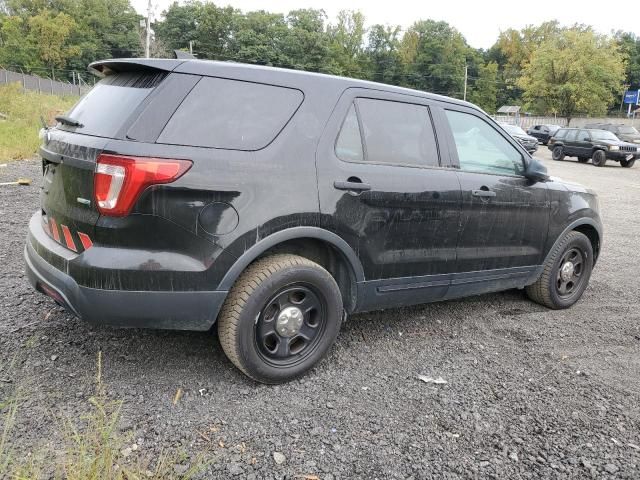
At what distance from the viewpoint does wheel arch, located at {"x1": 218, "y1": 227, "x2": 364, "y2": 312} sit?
9.39ft

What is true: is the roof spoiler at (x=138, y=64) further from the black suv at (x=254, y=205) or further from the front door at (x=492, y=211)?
the front door at (x=492, y=211)

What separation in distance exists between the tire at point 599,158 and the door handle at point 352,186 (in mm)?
22867

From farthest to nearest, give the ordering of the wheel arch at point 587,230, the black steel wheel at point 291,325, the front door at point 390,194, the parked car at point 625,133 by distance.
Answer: the parked car at point 625,133
the wheel arch at point 587,230
the front door at point 390,194
the black steel wheel at point 291,325

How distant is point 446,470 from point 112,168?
2.13 m

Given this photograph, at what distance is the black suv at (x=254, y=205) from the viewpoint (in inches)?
106

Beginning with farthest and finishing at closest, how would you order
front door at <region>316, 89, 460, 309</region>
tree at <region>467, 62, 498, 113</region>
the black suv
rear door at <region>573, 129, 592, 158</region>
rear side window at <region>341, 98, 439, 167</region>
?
tree at <region>467, 62, 498, 113</region>, rear door at <region>573, 129, 592, 158</region>, rear side window at <region>341, 98, 439, 167</region>, front door at <region>316, 89, 460, 309</region>, the black suv

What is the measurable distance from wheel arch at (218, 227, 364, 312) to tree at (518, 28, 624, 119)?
2207 inches

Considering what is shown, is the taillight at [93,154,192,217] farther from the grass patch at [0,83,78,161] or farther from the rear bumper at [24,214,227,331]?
the grass patch at [0,83,78,161]

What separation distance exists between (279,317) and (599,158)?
926 inches

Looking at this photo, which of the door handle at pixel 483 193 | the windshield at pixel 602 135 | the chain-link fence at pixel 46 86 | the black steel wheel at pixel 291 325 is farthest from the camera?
the chain-link fence at pixel 46 86

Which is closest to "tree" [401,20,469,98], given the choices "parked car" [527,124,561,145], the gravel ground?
"parked car" [527,124,561,145]

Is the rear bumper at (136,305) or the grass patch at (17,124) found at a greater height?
the grass patch at (17,124)

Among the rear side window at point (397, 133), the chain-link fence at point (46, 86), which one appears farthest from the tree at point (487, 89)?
the rear side window at point (397, 133)

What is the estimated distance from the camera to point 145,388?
2986 mm
